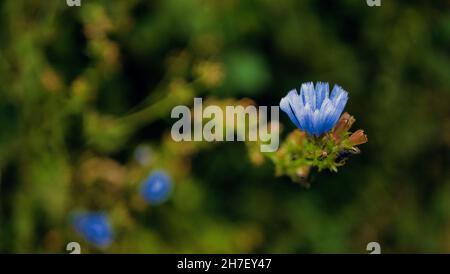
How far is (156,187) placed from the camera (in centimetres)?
248

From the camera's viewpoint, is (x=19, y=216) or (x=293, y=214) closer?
(x=19, y=216)

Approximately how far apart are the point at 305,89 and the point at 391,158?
50.9 inches

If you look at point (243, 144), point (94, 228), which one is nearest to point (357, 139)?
point (94, 228)

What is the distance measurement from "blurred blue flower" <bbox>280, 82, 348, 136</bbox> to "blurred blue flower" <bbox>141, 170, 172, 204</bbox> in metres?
1.01

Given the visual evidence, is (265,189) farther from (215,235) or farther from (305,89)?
(305,89)

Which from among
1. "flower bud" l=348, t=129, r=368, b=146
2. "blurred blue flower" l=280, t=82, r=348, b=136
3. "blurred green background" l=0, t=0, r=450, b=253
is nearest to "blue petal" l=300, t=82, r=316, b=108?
"blurred blue flower" l=280, t=82, r=348, b=136

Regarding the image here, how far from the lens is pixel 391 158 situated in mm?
2684

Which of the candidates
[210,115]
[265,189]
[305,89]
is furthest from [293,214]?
[305,89]

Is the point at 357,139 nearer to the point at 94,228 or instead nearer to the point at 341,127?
the point at 341,127

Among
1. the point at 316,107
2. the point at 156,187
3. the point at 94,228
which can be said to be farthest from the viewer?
the point at 156,187

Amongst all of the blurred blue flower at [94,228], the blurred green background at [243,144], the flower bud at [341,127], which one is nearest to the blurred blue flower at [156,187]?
the blurred green background at [243,144]

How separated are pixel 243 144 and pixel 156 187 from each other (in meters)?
0.32

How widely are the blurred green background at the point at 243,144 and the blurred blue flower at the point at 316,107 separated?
898mm

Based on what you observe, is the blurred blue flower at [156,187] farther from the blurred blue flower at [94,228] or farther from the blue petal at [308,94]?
the blue petal at [308,94]
